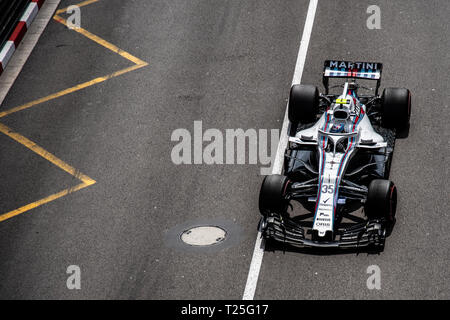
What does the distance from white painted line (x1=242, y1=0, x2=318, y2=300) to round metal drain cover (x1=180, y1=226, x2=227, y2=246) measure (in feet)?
2.07

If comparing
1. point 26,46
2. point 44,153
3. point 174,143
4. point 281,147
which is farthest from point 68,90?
point 281,147

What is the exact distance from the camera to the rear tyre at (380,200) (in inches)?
520

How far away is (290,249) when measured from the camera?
13.7m

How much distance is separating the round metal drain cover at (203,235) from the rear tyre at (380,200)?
240 centimetres

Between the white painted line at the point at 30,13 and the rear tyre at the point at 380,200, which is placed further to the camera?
the white painted line at the point at 30,13

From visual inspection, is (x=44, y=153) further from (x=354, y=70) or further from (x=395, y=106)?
(x=395, y=106)

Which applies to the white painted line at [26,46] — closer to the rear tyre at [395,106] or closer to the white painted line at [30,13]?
the white painted line at [30,13]

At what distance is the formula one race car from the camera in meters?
13.3

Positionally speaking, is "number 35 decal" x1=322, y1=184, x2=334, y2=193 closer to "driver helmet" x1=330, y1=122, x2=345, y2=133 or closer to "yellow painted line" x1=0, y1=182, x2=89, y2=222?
"driver helmet" x1=330, y1=122, x2=345, y2=133

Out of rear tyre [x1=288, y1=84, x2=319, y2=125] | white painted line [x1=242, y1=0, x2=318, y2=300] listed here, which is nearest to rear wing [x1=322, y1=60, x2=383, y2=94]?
rear tyre [x1=288, y1=84, x2=319, y2=125]

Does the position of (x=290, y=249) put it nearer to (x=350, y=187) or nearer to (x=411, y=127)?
(x=350, y=187)

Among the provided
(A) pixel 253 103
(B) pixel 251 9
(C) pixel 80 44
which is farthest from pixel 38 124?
(B) pixel 251 9

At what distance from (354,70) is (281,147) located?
194cm

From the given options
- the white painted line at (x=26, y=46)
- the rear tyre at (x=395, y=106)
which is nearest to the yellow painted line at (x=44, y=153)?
the white painted line at (x=26, y=46)
